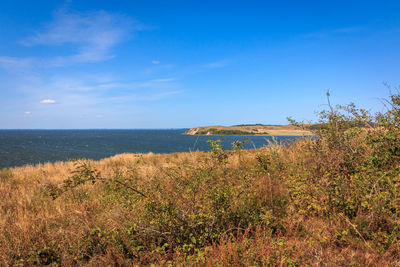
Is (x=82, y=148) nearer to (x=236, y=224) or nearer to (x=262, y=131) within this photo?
(x=236, y=224)

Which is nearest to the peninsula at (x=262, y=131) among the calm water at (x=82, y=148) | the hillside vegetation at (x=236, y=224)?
the calm water at (x=82, y=148)

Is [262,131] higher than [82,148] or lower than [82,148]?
higher

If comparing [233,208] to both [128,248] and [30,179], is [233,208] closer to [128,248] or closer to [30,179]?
[128,248]

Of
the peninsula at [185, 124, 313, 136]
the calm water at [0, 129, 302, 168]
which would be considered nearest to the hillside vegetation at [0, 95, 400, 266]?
the calm water at [0, 129, 302, 168]

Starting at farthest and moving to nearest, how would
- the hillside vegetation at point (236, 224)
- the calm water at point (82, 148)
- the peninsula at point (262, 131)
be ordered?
the calm water at point (82, 148)
the peninsula at point (262, 131)
the hillside vegetation at point (236, 224)

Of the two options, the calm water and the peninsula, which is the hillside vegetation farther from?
the peninsula

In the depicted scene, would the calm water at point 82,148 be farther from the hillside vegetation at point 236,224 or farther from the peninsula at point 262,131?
the hillside vegetation at point 236,224

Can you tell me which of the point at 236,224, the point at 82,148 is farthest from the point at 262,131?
the point at 236,224

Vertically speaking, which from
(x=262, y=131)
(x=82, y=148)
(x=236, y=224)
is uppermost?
(x=262, y=131)

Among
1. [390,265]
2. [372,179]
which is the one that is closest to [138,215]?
[390,265]

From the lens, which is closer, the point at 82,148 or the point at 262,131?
the point at 82,148

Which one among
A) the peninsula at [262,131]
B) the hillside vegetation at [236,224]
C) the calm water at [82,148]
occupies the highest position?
the peninsula at [262,131]

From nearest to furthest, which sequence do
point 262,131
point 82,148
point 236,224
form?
point 236,224
point 82,148
point 262,131

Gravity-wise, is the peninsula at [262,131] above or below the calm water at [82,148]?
above
